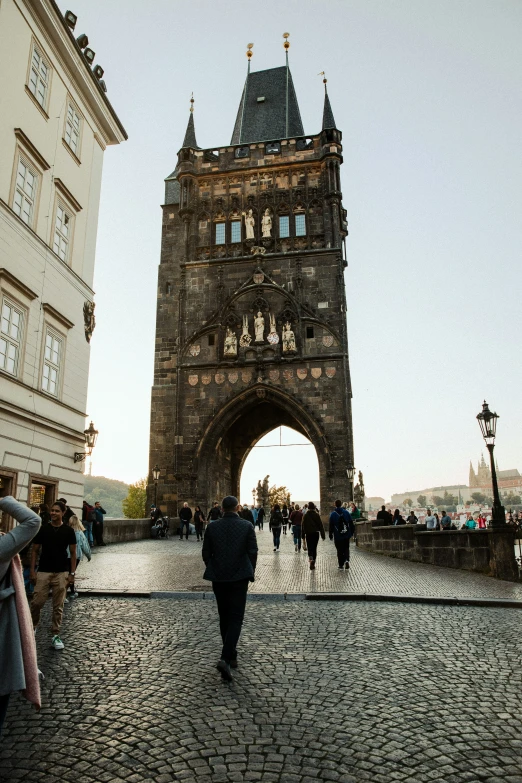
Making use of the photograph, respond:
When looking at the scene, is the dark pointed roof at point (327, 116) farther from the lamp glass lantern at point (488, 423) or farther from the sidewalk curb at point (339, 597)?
the sidewalk curb at point (339, 597)

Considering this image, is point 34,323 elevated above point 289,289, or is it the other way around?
point 289,289

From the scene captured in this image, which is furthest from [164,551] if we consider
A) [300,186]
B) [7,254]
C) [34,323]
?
[300,186]

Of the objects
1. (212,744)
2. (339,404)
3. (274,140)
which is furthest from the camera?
(274,140)

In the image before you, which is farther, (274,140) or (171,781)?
(274,140)

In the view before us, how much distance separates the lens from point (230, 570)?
4.88m

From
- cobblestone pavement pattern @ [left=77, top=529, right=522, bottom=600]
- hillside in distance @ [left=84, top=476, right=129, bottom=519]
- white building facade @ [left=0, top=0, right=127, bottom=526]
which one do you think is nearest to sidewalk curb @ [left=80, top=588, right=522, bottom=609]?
cobblestone pavement pattern @ [left=77, top=529, right=522, bottom=600]

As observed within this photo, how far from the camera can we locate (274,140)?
3055 cm

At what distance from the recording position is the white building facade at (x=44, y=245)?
1127cm

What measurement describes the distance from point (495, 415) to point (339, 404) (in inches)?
556

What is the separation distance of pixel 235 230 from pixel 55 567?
1024 inches

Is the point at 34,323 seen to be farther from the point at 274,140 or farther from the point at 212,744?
the point at 274,140

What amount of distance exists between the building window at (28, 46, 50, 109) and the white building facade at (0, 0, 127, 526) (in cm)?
3

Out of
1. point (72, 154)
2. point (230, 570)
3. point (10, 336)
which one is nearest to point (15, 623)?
point (230, 570)

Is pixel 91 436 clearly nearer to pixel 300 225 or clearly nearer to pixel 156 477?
pixel 156 477
